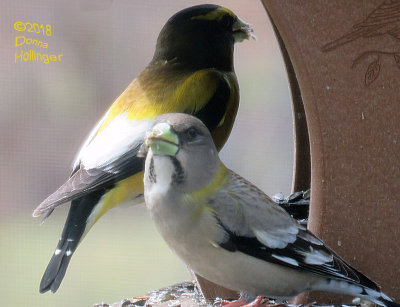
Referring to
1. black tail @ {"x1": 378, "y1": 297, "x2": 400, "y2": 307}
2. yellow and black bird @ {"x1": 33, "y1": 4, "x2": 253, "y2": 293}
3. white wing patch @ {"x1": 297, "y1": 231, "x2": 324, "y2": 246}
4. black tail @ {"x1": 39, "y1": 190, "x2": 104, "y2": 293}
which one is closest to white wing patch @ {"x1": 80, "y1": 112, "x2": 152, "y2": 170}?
yellow and black bird @ {"x1": 33, "y1": 4, "x2": 253, "y2": 293}

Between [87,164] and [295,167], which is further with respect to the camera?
[295,167]

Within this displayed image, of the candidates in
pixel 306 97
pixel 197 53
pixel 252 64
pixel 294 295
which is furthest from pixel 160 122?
pixel 252 64

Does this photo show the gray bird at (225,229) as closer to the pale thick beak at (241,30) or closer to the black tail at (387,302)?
the black tail at (387,302)

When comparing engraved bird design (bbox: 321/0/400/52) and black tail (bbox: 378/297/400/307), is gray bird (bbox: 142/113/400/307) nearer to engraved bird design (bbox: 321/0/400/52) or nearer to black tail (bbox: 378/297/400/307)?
black tail (bbox: 378/297/400/307)

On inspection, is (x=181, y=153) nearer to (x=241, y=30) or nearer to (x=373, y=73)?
(x=373, y=73)

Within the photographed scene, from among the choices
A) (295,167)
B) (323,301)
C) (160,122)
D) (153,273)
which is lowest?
(153,273)

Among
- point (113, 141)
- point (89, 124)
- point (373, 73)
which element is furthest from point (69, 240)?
point (89, 124)

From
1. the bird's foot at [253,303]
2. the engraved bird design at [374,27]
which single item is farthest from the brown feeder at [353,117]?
the bird's foot at [253,303]

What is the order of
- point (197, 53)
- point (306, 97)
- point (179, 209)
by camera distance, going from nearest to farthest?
point (179, 209) → point (306, 97) → point (197, 53)

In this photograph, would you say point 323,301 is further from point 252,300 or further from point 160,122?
point 160,122
